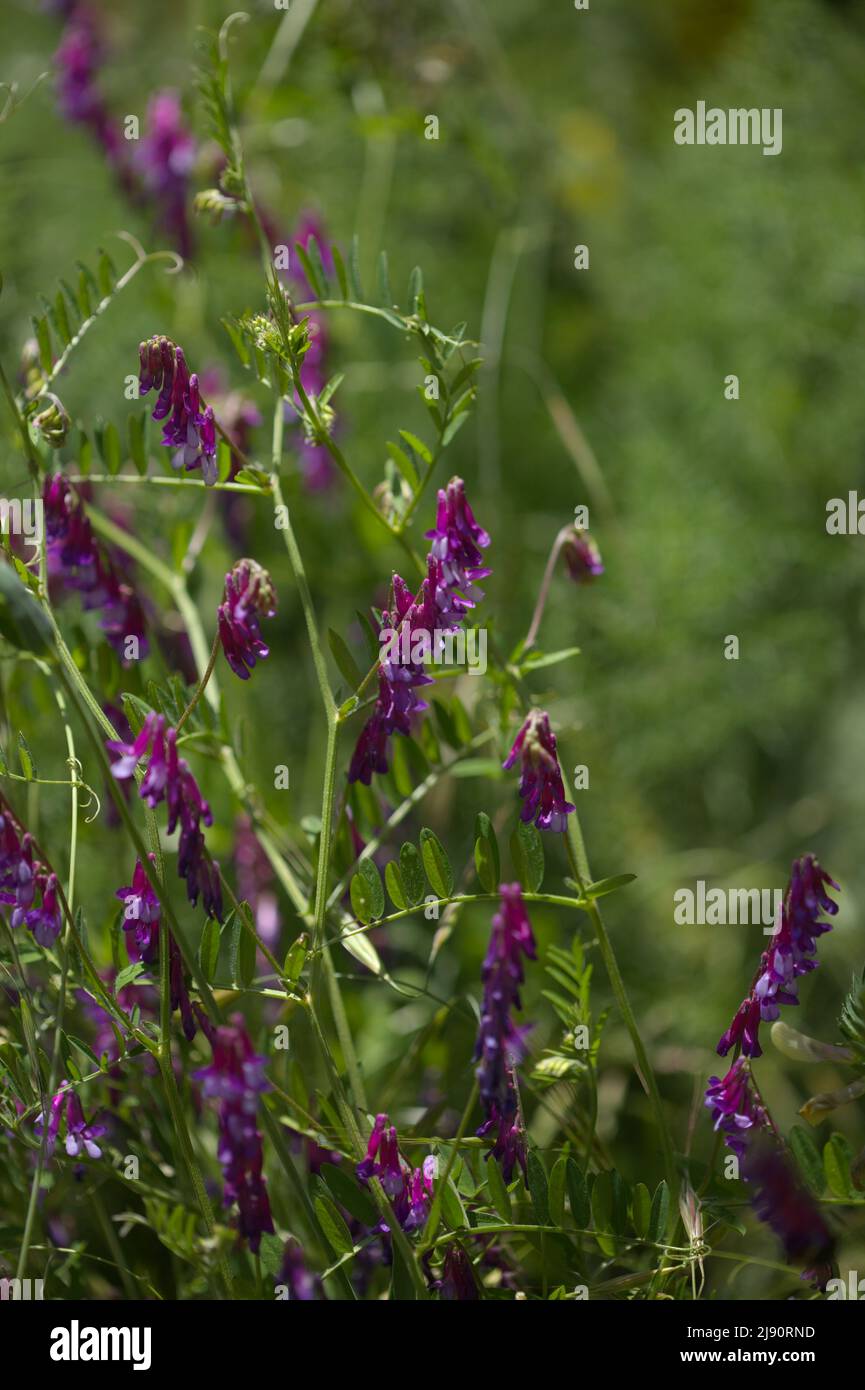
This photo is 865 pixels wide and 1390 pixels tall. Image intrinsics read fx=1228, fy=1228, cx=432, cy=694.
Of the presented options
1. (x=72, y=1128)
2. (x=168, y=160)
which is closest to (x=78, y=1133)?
(x=72, y=1128)

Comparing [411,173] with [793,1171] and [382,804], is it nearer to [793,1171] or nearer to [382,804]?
[382,804]

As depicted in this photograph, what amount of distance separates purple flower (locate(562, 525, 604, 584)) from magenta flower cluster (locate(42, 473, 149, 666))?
0.77ft

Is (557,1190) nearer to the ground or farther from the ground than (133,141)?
nearer to the ground

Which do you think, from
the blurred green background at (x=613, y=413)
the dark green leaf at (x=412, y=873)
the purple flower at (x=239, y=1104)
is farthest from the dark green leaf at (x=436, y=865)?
the blurred green background at (x=613, y=413)

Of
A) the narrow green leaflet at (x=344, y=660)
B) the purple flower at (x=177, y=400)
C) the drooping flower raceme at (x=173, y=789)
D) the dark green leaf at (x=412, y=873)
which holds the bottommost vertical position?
the dark green leaf at (x=412, y=873)

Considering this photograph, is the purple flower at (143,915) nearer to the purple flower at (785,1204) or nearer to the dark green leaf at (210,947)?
the dark green leaf at (210,947)

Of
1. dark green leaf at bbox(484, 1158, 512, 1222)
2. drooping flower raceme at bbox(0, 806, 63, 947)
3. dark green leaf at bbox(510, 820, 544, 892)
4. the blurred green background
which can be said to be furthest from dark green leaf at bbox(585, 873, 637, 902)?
the blurred green background

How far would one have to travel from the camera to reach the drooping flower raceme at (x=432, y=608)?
0.51 meters

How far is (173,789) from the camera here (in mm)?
483

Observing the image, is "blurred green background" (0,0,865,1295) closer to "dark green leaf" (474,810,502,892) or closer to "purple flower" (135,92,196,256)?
"purple flower" (135,92,196,256)

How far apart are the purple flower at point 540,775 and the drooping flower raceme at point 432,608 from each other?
0.16 feet

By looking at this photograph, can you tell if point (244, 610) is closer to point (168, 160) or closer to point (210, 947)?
point (210, 947)

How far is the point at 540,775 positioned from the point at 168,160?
0.77 meters

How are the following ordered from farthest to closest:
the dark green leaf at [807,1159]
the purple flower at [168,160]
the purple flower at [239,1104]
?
the purple flower at [168,160]
the dark green leaf at [807,1159]
the purple flower at [239,1104]
